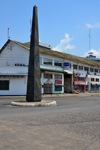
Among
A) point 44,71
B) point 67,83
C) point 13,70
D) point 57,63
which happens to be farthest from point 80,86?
point 13,70

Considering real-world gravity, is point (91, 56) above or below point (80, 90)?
above

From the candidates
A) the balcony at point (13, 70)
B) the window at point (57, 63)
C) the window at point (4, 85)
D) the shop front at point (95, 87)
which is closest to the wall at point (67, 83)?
the window at point (57, 63)

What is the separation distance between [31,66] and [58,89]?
888 inches

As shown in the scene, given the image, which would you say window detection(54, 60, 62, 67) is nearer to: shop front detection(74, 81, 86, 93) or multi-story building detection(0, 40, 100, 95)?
multi-story building detection(0, 40, 100, 95)

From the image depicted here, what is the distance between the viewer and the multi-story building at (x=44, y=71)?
A: 105 feet

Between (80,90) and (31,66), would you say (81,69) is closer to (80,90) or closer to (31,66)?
(80,90)

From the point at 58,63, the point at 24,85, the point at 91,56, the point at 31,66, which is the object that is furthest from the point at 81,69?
the point at 91,56

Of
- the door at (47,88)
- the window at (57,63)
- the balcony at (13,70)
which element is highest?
the window at (57,63)

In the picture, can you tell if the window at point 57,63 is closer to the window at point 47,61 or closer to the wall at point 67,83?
the window at point 47,61

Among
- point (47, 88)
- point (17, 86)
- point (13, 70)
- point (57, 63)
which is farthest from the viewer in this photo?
point (57, 63)

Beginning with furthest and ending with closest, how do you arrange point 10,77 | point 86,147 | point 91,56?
1. point 91,56
2. point 10,77
3. point 86,147

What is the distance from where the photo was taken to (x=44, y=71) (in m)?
34.3

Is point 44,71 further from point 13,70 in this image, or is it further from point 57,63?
point 13,70

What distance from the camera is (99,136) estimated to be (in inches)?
217
